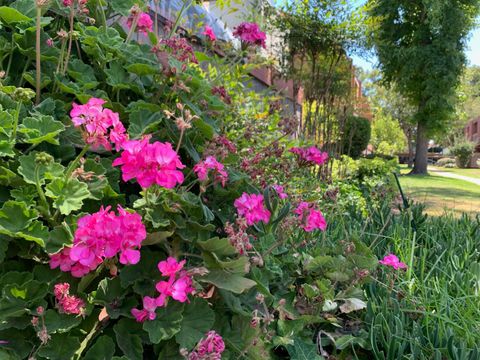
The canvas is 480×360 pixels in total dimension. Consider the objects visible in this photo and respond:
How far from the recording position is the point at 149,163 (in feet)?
3.22

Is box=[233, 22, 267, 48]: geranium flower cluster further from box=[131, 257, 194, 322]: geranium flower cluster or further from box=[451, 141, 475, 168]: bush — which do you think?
box=[451, 141, 475, 168]: bush

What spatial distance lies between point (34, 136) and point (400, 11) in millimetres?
20222

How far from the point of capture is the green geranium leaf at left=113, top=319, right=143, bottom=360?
1075mm

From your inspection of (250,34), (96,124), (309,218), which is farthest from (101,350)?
(250,34)

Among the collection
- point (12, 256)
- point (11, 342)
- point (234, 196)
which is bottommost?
point (11, 342)

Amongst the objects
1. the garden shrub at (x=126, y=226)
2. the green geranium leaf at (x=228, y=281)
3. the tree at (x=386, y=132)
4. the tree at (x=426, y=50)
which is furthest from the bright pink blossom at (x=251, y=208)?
the tree at (x=386, y=132)

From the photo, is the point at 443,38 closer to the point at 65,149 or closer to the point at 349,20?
the point at 349,20

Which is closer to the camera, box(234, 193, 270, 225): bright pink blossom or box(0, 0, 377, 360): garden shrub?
box(0, 0, 377, 360): garden shrub

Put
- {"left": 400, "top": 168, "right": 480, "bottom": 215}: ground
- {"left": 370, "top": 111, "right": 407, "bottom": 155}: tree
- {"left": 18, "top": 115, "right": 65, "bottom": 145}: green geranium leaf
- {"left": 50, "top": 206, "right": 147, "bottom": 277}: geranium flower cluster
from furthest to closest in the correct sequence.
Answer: {"left": 370, "top": 111, "right": 407, "bottom": 155}: tree, {"left": 400, "top": 168, "right": 480, "bottom": 215}: ground, {"left": 18, "top": 115, "right": 65, "bottom": 145}: green geranium leaf, {"left": 50, "top": 206, "right": 147, "bottom": 277}: geranium flower cluster

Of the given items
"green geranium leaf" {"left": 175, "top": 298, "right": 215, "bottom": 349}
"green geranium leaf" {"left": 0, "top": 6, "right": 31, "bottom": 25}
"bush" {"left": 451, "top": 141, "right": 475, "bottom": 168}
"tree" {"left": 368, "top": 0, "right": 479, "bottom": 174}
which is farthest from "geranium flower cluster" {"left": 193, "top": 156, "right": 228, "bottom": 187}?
"bush" {"left": 451, "top": 141, "right": 475, "bottom": 168}

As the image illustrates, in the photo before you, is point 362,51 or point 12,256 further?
point 362,51

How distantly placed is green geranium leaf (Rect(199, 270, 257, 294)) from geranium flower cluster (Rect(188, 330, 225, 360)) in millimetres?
120

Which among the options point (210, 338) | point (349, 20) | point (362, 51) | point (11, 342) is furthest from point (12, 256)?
point (362, 51)

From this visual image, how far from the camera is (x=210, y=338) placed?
1.04m
